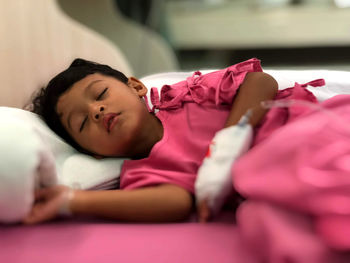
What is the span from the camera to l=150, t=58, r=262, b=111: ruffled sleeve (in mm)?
868

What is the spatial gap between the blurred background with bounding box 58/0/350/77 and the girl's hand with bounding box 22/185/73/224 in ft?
5.03

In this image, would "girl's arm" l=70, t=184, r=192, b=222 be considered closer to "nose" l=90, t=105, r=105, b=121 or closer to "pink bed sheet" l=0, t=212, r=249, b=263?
"pink bed sheet" l=0, t=212, r=249, b=263

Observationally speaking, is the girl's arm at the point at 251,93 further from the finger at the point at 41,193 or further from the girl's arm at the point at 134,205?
the finger at the point at 41,193

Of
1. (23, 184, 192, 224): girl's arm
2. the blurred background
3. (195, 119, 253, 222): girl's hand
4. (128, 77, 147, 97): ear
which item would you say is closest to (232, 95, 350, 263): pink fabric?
(195, 119, 253, 222): girl's hand

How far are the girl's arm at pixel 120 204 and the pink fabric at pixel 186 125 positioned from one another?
0.15 feet

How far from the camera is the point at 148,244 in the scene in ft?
2.04

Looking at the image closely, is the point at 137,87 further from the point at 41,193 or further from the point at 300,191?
the point at 300,191

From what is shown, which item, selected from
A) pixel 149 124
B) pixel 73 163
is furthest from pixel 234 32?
pixel 73 163

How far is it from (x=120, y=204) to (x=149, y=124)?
0.84 feet

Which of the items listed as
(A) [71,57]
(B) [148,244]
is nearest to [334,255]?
(B) [148,244]

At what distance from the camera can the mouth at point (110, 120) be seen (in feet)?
2.75

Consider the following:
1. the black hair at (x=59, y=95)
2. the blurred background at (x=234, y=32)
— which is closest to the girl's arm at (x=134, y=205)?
the black hair at (x=59, y=95)

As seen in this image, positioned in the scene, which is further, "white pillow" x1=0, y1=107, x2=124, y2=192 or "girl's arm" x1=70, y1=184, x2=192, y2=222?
"white pillow" x1=0, y1=107, x2=124, y2=192

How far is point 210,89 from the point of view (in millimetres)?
891
